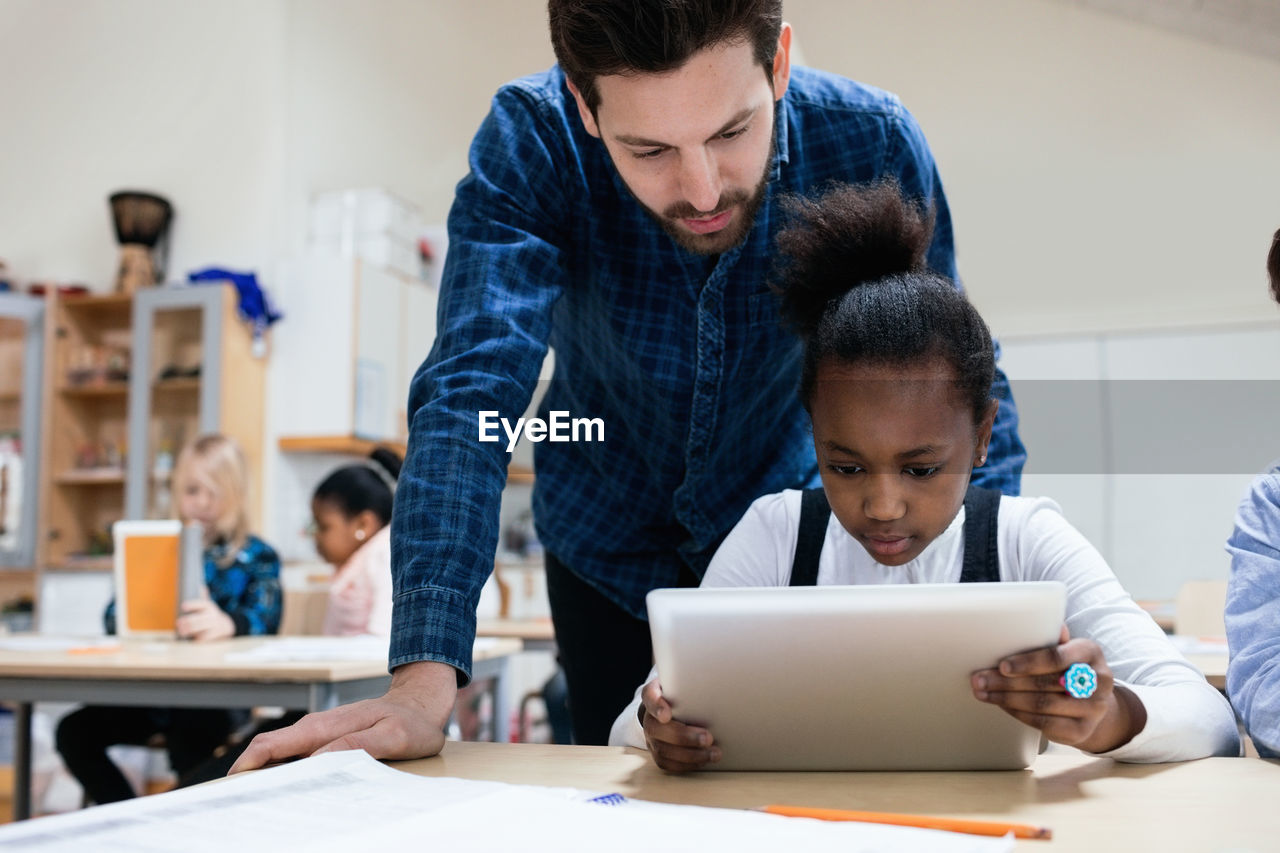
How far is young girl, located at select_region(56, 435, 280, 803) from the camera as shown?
2.62 metres

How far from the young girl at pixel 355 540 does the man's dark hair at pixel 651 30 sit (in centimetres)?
195

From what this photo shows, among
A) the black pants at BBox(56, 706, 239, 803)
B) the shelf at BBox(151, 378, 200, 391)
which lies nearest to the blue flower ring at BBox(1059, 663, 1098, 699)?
the black pants at BBox(56, 706, 239, 803)

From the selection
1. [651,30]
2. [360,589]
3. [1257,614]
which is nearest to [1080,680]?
[1257,614]

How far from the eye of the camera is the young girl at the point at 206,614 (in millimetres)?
2617

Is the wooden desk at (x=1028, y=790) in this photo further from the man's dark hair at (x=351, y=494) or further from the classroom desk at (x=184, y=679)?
the man's dark hair at (x=351, y=494)

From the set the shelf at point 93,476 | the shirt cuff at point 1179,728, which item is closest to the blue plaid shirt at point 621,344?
the shirt cuff at point 1179,728

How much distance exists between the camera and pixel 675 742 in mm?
746

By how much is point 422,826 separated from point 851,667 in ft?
0.97

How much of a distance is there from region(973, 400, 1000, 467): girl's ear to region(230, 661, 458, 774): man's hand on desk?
559 mm

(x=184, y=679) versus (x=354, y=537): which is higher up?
(x=354, y=537)

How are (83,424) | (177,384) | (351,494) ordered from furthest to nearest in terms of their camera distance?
(83,424) < (177,384) < (351,494)

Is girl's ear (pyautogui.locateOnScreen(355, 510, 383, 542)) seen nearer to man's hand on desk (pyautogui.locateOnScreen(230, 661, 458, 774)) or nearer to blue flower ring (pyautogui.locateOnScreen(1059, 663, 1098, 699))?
man's hand on desk (pyautogui.locateOnScreen(230, 661, 458, 774))

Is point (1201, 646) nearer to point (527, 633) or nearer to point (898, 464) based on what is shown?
point (898, 464)

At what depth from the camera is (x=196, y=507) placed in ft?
9.73
